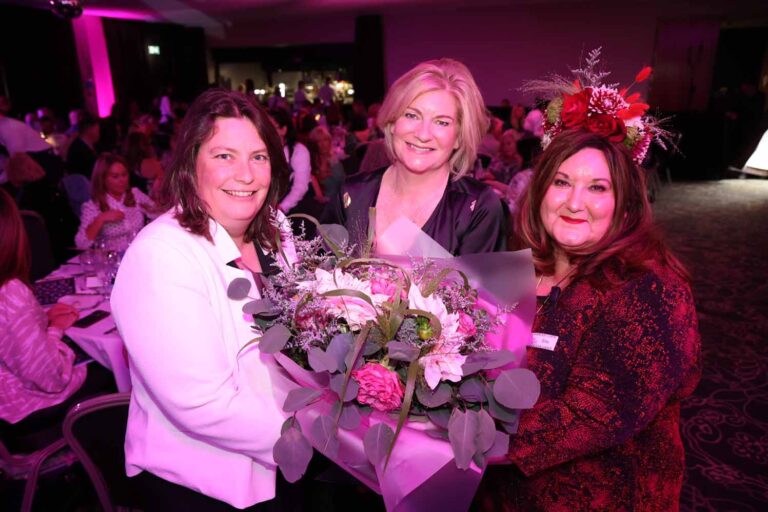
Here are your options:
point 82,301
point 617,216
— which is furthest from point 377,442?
point 82,301

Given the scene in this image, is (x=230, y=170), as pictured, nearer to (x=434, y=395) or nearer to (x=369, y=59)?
(x=434, y=395)

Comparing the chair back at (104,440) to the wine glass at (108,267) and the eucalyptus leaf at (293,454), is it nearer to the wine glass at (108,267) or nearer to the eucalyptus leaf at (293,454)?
the eucalyptus leaf at (293,454)

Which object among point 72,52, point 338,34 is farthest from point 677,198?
point 72,52

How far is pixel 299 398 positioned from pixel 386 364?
17 centimetres

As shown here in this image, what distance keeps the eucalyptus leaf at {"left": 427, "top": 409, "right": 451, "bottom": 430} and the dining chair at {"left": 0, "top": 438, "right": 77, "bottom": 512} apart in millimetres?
1570

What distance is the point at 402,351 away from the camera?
0.89 meters

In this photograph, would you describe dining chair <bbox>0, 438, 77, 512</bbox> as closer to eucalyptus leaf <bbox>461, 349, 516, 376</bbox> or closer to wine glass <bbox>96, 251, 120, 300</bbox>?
wine glass <bbox>96, 251, 120, 300</bbox>

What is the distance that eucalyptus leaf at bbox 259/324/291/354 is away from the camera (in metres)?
0.97

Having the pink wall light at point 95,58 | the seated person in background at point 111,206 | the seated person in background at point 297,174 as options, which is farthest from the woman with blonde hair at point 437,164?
the pink wall light at point 95,58

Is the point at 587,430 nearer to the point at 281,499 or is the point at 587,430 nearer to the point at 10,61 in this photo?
the point at 281,499

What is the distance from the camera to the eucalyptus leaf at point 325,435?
37.7 inches

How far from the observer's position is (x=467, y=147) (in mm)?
2049

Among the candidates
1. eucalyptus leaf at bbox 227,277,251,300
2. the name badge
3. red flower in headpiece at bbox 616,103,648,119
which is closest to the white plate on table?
eucalyptus leaf at bbox 227,277,251,300

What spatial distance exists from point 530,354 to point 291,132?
16.1 feet
